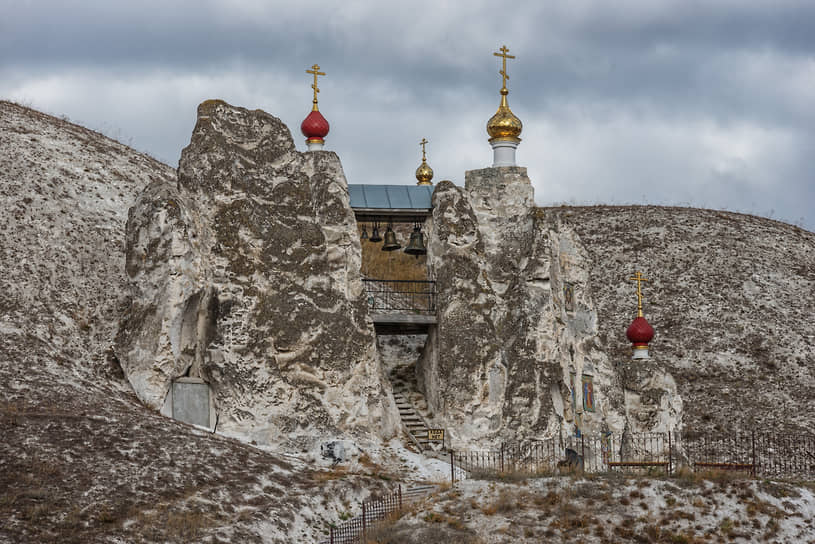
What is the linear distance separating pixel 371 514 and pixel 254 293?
6825mm

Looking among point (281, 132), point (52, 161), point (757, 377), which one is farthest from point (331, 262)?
point (757, 377)

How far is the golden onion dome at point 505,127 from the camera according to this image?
112 feet

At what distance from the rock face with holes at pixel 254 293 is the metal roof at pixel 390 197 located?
1.08 metres

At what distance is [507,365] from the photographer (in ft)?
105

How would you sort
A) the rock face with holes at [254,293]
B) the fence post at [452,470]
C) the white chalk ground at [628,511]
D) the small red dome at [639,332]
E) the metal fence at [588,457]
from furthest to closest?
the small red dome at [639,332], the rock face with holes at [254,293], the metal fence at [588,457], the fence post at [452,470], the white chalk ground at [628,511]

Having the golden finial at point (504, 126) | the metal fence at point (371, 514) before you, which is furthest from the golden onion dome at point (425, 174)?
the metal fence at point (371, 514)

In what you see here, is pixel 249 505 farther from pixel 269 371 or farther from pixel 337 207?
pixel 337 207

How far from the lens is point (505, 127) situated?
1344 inches

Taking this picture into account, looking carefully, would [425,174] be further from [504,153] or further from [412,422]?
[412,422]

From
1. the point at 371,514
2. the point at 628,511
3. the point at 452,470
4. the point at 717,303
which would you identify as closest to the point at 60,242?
the point at 452,470

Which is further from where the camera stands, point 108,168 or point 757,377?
point 757,377

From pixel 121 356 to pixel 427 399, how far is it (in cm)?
832

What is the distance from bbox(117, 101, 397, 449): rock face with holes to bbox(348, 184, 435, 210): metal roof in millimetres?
1080

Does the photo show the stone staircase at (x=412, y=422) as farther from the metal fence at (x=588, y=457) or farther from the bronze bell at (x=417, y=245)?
the bronze bell at (x=417, y=245)
